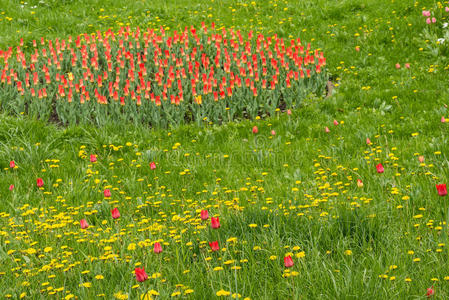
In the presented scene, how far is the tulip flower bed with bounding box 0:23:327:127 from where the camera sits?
791 centimetres

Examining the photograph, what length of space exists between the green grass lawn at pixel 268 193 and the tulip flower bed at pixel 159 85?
432 mm

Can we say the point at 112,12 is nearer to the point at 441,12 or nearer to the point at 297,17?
the point at 297,17

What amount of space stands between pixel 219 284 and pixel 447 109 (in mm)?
5096

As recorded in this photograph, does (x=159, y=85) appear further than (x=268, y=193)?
Yes

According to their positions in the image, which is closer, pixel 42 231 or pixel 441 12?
pixel 42 231

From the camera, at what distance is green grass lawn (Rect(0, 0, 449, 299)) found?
10.1 ft

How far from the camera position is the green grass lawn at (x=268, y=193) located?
10.1 ft

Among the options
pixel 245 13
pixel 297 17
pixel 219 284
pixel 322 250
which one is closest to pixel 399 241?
pixel 322 250

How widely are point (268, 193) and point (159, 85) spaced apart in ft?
13.9

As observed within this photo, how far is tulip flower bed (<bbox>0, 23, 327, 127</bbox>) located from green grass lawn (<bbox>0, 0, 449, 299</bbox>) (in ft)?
1.42

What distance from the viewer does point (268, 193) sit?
4762 mm

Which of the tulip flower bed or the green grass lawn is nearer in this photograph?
the green grass lawn

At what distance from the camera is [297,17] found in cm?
1255

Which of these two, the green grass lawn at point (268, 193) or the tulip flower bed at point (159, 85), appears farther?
the tulip flower bed at point (159, 85)
